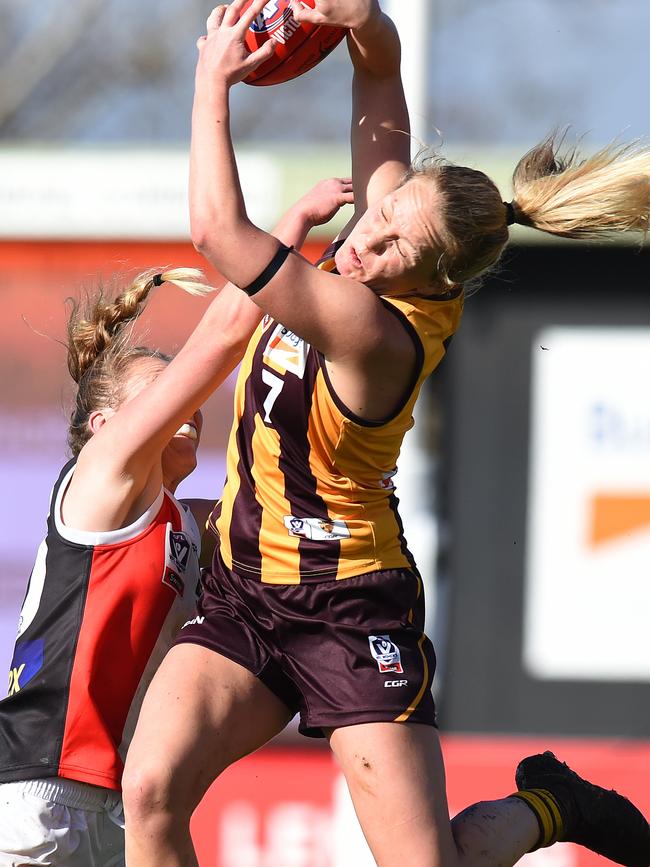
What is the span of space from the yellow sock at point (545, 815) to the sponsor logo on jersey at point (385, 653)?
567mm

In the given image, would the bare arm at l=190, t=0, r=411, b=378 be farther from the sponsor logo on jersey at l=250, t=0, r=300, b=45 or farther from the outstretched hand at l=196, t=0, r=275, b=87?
the sponsor logo on jersey at l=250, t=0, r=300, b=45

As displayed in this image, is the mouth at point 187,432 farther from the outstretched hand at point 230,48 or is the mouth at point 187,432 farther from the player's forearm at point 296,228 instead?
the outstretched hand at point 230,48

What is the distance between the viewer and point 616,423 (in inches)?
235

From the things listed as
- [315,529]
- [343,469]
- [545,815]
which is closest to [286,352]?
[343,469]

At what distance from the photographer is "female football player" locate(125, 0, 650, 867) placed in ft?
8.70

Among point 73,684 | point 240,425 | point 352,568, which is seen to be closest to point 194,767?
point 73,684

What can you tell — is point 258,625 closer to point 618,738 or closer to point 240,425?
point 240,425

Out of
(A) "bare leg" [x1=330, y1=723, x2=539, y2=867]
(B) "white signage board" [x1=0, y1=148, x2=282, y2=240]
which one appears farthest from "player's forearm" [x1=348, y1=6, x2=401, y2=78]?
(B) "white signage board" [x1=0, y1=148, x2=282, y2=240]

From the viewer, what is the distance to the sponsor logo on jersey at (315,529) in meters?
2.89

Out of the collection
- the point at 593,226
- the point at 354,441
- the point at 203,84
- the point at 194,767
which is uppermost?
the point at 203,84

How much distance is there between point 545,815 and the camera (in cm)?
316

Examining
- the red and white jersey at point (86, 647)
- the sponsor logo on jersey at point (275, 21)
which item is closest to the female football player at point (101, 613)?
the red and white jersey at point (86, 647)

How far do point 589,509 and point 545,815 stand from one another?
3.00 metres

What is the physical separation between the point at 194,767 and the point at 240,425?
74 centimetres
